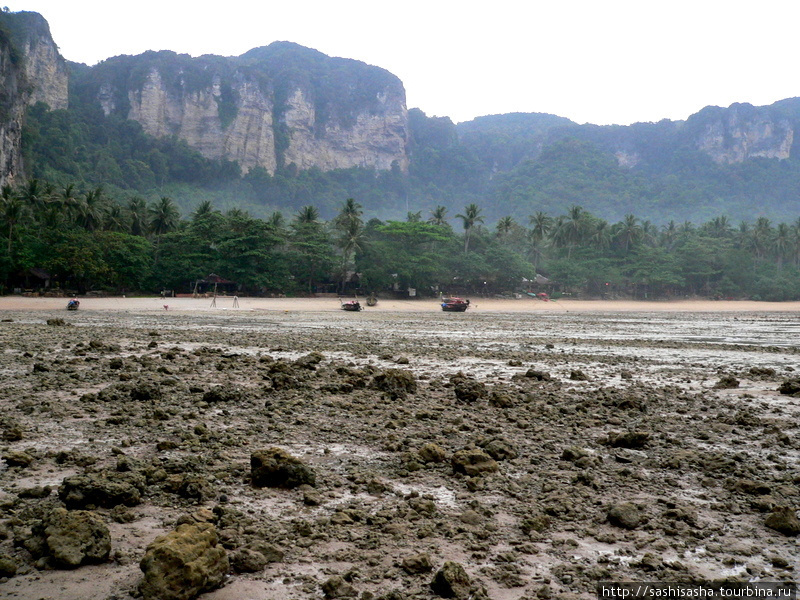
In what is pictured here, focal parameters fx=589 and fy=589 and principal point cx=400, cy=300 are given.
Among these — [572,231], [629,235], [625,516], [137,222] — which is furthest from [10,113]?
[625,516]

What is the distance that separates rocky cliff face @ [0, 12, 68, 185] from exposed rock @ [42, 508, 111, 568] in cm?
9983

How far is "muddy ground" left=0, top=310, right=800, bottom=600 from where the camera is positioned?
3.65m

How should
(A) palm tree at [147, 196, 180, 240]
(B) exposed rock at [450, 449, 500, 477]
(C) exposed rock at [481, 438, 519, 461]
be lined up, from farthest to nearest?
(A) palm tree at [147, 196, 180, 240] < (C) exposed rock at [481, 438, 519, 461] < (B) exposed rock at [450, 449, 500, 477]

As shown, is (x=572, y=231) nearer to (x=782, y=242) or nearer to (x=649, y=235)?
(x=649, y=235)

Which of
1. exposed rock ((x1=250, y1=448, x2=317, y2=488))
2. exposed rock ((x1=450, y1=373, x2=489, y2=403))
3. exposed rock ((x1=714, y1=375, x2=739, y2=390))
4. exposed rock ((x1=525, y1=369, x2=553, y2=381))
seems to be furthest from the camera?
exposed rock ((x1=525, y1=369, x2=553, y2=381))

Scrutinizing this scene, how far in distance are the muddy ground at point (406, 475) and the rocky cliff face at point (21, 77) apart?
9577 centimetres

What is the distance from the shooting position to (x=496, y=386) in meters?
10.3

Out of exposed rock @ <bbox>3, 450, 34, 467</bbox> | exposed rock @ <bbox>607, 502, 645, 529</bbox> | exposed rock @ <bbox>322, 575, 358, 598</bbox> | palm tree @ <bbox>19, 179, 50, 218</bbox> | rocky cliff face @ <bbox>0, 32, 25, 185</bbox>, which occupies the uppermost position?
rocky cliff face @ <bbox>0, 32, 25, 185</bbox>

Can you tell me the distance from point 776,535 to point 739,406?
548cm

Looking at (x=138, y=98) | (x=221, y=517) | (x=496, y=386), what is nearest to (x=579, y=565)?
(x=221, y=517)

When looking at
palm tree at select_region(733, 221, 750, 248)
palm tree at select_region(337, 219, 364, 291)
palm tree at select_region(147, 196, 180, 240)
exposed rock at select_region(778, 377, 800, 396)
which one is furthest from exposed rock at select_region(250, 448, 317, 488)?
palm tree at select_region(733, 221, 750, 248)

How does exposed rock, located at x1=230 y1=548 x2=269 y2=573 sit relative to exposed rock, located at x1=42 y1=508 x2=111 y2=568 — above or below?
below

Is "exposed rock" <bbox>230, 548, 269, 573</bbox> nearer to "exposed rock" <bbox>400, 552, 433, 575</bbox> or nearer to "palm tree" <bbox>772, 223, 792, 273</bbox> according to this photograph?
"exposed rock" <bbox>400, 552, 433, 575</bbox>

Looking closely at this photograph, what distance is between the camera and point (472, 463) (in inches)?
218
